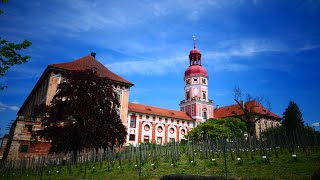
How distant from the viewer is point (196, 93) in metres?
59.2

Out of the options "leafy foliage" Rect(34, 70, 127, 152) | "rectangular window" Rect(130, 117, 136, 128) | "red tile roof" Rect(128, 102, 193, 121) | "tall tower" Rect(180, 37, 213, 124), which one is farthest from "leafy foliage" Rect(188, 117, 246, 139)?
"leafy foliage" Rect(34, 70, 127, 152)

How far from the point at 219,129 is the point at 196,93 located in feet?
76.5

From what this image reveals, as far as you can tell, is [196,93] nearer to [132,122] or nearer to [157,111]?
[157,111]

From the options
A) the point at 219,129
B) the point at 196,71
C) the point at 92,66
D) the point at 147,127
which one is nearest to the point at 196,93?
the point at 196,71

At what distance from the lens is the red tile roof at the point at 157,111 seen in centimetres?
4827

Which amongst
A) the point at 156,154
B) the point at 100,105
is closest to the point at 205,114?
the point at 100,105

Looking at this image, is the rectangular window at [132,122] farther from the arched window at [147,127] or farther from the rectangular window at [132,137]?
the arched window at [147,127]

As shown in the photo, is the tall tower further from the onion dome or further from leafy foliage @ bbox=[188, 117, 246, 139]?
leafy foliage @ bbox=[188, 117, 246, 139]

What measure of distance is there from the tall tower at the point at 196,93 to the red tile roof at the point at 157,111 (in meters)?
2.82

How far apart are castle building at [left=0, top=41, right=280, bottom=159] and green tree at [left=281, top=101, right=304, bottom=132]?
5765 mm

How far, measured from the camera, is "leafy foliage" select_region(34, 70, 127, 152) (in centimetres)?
1984

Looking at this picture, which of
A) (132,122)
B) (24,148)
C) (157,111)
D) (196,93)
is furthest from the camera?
(196,93)

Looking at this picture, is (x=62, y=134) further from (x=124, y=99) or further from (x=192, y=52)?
(x=192, y=52)

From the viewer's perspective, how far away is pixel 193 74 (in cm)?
6047
